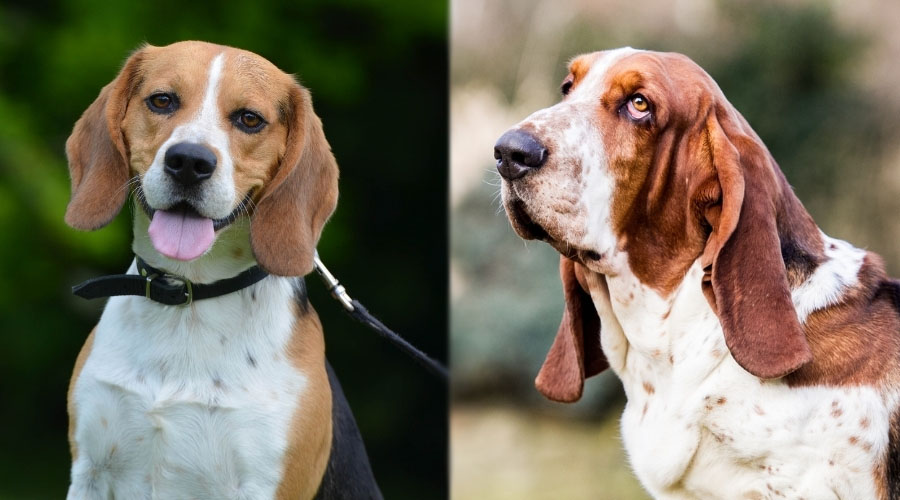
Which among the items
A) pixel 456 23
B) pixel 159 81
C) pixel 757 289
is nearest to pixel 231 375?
pixel 159 81

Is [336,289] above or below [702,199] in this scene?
below

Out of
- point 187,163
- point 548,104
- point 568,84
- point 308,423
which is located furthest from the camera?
point 548,104

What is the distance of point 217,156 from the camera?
2.77 metres

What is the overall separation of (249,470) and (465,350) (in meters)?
2.65

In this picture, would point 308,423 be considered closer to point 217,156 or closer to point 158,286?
point 158,286

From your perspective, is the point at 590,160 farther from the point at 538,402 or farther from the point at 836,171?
the point at 538,402

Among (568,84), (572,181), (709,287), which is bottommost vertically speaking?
(709,287)

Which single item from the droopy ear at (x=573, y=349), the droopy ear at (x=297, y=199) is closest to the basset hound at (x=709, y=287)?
the droopy ear at (x=573, y=349)

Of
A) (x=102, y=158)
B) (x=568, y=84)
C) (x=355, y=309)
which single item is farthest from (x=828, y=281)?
(x=102, y=158)

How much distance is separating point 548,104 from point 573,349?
209cm

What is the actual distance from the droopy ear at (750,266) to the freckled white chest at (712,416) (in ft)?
0.37

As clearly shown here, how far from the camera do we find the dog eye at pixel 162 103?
9.39 ft

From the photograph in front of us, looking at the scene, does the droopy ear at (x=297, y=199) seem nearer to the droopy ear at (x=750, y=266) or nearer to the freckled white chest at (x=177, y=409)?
the freckled white chest at (x=177, y=409)

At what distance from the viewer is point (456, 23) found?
539 centimetres
